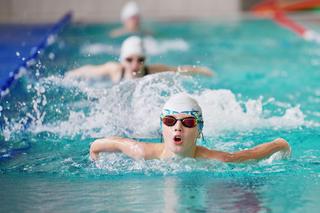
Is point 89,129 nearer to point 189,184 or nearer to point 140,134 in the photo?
point 140,134

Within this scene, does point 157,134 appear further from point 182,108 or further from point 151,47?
point 151,47

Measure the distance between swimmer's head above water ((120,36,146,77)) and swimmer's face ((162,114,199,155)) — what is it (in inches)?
111

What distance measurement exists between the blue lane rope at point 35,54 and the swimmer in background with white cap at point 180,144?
256 centimetres

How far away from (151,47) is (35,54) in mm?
3913

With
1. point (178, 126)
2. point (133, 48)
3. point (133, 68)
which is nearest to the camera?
point (178, 126)

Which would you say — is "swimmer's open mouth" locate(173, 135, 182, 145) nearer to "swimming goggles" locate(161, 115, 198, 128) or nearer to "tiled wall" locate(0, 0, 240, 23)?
"swimming goggles" locate(161, 115, 198, 128)

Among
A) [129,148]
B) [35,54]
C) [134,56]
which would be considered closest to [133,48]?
[134,56]

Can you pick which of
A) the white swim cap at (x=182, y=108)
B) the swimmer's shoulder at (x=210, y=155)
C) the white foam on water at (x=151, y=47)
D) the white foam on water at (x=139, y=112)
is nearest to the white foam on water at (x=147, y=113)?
the white foam on water at (x=139, y=112)

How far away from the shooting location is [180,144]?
533 cm

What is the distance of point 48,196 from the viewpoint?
16.1 feet

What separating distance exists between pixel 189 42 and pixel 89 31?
7.32 ft

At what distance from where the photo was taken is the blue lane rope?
318 inches

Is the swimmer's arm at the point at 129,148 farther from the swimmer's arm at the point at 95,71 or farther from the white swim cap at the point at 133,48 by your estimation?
the swimmer's arm at the point at 95,71

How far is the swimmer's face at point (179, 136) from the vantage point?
5.28m
